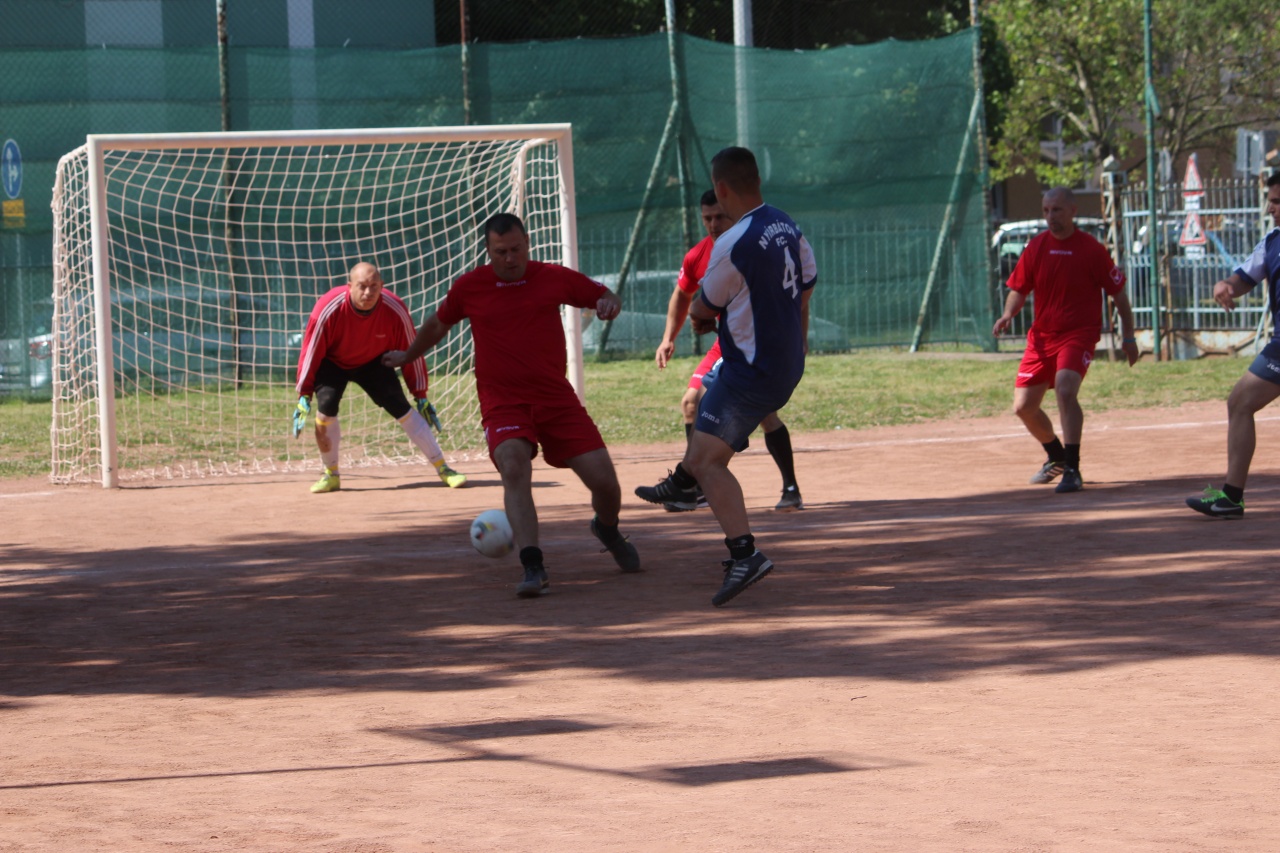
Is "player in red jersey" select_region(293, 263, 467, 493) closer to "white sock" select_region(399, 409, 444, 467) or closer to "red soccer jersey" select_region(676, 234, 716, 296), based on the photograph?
"white sock" select_region(399, 409, 444, 467)

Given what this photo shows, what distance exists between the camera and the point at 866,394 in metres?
17.0

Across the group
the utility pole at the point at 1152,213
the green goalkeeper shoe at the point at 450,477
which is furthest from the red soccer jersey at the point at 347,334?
the utility pole at the point at 1152,213

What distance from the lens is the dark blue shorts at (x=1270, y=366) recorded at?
8297 millimetres

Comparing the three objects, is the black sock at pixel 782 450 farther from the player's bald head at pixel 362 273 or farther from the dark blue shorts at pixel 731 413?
the player's bald head at pixel 362 273

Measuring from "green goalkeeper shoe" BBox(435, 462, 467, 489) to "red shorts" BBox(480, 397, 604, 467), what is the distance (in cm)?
382

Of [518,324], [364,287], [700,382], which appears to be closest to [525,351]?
[518,324]

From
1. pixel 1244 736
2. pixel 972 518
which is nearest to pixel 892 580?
pixel 972 518

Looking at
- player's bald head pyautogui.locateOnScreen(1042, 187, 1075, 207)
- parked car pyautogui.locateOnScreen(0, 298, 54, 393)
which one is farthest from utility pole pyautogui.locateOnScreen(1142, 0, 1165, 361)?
parked car pyautogui.locateOnScreen(0, 298, 54, 393)

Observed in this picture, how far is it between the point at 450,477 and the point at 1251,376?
217 inches

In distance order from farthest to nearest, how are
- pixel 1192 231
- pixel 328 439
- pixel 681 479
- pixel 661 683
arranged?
pixel 1192 231 → pixel 328 439 → pixel 681 479 → pixel 661 683

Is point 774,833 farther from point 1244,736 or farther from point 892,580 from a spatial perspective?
point 892,580

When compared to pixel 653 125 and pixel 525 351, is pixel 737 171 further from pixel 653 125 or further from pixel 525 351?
pixel 653 125

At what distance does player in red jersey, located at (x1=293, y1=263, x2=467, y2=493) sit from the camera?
11125 millimetres

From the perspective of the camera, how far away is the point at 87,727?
5277 millimetres
